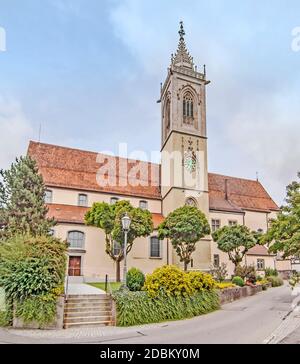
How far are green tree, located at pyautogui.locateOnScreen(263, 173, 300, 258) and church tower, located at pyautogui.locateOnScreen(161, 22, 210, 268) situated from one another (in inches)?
519

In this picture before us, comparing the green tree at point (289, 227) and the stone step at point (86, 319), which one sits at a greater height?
the green tree at point (289, 227)

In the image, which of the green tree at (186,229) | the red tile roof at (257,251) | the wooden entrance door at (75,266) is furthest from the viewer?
the red tile roof at (257,251)

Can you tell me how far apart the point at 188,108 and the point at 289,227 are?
2148cm

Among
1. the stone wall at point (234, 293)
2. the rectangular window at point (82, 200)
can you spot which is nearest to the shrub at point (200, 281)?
the stone wall at point (234, 293)

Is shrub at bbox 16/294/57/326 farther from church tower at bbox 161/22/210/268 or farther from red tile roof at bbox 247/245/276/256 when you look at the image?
red tile roof at bbox 247/245/276/256

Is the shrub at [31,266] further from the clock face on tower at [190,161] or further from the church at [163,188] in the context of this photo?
the clock face on tower at [190,161]

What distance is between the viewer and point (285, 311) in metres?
14.9

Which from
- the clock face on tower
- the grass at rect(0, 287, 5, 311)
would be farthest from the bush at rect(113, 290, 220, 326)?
the clock face on tower

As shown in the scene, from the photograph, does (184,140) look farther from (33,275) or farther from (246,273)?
(33,275)

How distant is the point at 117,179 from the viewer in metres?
32.1

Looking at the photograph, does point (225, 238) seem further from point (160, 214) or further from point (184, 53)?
point (184, 53)

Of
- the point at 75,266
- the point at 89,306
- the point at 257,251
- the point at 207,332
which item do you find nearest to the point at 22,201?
the point at 75,266

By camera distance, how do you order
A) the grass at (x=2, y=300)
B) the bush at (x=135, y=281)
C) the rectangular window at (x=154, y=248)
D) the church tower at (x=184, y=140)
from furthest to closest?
1. the church tower at (x=184, y=140)
2. the rectangular window at (x=154, y=248)
3. the bush at (x=135, y=281)
4. the grass at (x=2, y=300)

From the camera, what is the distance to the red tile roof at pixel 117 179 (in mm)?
29448
